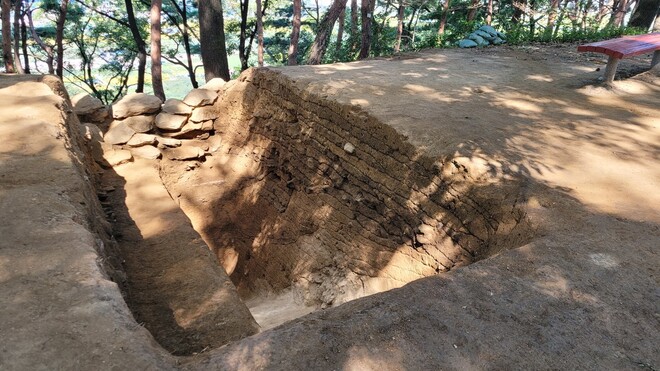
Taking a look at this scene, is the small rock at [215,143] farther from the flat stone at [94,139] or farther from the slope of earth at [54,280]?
the slope of earth at [54,280]

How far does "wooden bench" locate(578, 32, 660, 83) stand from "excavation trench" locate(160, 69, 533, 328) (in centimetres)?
402

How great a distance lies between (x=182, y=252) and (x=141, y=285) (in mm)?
731

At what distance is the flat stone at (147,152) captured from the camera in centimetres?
826

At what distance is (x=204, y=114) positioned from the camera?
9.43 m

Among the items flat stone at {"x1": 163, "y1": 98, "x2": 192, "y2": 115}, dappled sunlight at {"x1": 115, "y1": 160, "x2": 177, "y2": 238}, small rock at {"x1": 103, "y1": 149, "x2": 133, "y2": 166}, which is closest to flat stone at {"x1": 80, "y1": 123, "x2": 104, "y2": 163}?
small rock at {"x1": 103, "y1": 149, "x2": 133, "y2": 166}

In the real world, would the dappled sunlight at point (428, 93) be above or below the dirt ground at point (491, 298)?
above

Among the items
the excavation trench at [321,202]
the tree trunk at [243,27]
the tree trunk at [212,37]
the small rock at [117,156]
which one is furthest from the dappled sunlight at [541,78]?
the tree trunk at [243,27]

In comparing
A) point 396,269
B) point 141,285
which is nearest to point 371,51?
point 396,269

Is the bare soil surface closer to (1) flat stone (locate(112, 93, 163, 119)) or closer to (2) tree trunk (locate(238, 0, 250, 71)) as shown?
(1) flat stone (locate(112, 93, 163, 119))

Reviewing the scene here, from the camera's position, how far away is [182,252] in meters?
5.50

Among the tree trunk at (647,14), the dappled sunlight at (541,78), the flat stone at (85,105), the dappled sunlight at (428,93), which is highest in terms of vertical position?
the tree trunk at (647,14)

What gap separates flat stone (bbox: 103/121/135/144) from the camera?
8.10m

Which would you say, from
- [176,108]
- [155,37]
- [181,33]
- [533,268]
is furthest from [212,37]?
[533,268]

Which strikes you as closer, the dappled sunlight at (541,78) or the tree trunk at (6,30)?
the dappled sunlight at (541,78)
